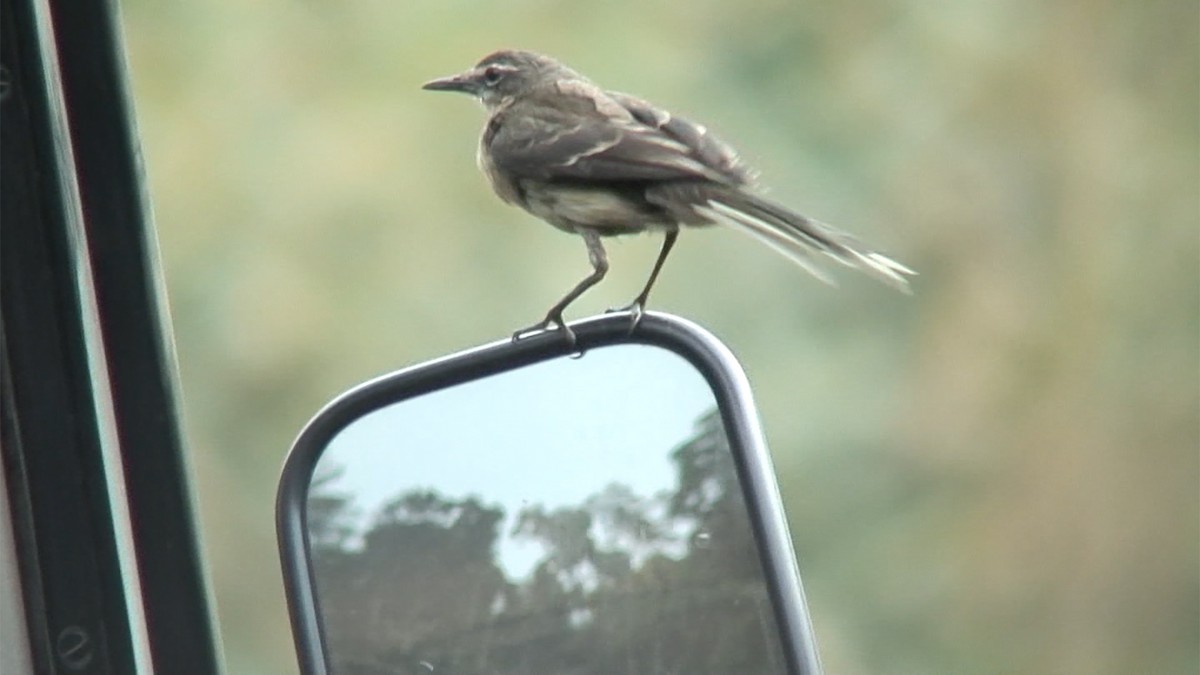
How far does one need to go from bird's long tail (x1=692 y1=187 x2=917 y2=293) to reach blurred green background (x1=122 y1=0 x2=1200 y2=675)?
3.03 metres

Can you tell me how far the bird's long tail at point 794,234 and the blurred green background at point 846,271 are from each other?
303 centimetres

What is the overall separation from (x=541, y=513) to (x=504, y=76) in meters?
1.98

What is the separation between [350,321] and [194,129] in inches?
40.3

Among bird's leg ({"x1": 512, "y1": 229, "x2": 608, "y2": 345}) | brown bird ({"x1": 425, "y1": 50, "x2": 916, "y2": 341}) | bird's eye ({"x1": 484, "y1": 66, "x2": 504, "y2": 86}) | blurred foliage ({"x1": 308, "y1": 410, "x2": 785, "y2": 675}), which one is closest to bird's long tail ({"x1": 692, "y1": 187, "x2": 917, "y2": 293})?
brown bird ({"x1": 425, "y1": 50, "x2": 916, "y2": 341})

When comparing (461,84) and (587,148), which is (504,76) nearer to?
(461,84)

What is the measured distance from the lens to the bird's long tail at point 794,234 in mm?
3412

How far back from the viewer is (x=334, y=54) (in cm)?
739

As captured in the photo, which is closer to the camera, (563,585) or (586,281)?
(563,585)

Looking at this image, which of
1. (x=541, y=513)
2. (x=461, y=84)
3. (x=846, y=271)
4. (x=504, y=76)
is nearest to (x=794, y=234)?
(x=541, y=513)

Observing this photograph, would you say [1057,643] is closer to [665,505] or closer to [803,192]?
[803,192]

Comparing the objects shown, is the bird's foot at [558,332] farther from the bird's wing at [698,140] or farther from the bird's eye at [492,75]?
the bird's eye at [492,75]

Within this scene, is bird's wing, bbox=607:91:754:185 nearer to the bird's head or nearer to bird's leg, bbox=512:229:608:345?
bird's leg, bbox=512:229:608:345

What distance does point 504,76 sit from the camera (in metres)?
4.68

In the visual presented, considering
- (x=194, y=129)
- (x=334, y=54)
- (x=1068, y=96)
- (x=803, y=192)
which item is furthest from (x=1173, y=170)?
(x=194, y=129)
